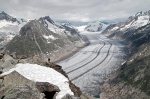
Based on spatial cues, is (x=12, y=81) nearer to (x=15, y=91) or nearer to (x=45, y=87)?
(x=45, y=87)

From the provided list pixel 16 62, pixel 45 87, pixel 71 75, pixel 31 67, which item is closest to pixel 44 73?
pixel 31 67

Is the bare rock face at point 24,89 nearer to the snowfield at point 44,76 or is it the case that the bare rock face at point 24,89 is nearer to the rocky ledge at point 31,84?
the rocky ledge at point 31,84

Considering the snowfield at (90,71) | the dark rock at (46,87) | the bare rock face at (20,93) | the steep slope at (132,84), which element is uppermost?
the bare rock face at (20,93)

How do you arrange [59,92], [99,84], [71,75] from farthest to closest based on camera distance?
[71,75] → [99,84] → [59,92]

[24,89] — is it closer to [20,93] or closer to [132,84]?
[20,93]

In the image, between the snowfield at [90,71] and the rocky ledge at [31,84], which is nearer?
the rocky ledge at [31,84]

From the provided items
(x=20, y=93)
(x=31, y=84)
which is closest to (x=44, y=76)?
(x=31, y=84)

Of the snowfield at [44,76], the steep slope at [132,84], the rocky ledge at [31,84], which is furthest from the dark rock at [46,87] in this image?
the steep slope at [132,84]

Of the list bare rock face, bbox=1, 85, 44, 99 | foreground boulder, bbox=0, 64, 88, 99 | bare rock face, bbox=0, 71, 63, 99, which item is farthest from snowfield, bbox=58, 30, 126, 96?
bare rock face, bbox=1, 85, 44, 99
